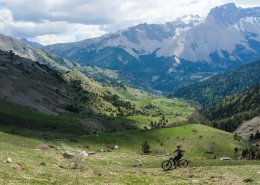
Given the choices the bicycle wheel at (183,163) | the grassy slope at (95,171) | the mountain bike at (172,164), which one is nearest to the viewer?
the grassy slope at (95,171)

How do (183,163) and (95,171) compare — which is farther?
(183,163)

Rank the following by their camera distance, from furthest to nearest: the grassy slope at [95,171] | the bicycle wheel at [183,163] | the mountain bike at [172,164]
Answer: the bicycle wheel at [183,163] → the mountain bike at [172,164] → the grassy slope at [95,171]

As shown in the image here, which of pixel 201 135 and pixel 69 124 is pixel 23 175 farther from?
pixel 69 124

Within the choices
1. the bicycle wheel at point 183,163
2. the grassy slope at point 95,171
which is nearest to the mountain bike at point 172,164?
the bicycle wheel at point 183,163

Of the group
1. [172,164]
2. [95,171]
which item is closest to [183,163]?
[172,164]

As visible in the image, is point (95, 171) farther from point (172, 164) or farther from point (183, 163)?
point (183, 163)

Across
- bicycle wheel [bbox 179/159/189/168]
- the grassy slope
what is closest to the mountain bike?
bicycle wheel [bbox 179/159/189/168]

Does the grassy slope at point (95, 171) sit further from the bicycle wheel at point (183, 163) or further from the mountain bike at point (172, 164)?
the bicycle wheel at point (183, 163)

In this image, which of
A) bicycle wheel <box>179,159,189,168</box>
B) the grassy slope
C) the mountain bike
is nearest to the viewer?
the grassy slope

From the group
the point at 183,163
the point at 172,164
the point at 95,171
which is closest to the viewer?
the point at 95,171

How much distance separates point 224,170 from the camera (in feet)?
173

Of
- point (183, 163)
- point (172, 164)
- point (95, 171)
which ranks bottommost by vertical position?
point (95, 171)

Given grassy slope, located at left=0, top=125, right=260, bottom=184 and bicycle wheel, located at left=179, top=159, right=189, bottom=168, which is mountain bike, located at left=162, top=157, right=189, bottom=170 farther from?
grassy slope, located at left=0, top=125, right=260, bottom=184

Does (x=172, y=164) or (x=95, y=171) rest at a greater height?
(x=172, y=164)
